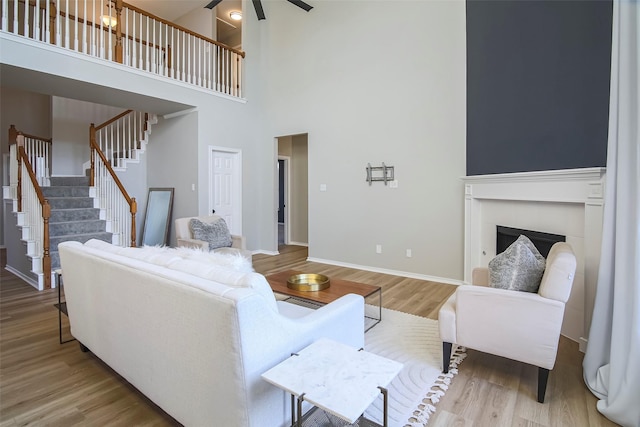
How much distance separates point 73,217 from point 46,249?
1278mm

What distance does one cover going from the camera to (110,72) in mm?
4523

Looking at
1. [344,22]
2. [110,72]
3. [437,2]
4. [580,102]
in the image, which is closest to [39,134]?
[110,72]

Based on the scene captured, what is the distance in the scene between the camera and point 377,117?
508 centimetres

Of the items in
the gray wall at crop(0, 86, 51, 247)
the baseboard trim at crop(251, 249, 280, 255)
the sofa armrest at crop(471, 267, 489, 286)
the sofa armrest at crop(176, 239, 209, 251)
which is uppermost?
the gray wall at crop(0, 86, 51, 247)

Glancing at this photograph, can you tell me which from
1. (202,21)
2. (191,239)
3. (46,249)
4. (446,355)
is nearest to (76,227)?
(46,249)

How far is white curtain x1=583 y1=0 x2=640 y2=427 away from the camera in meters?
1.77

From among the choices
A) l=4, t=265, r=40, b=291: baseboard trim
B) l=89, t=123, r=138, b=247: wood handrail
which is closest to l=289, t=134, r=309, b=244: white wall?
l=89, t=123, r=138, b=247: wood handrail

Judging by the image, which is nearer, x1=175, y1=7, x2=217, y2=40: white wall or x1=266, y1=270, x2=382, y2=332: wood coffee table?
x1=266, y1=270, x2=382, y2=332: wood coffee table

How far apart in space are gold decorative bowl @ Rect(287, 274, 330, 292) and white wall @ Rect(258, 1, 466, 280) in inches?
84.4

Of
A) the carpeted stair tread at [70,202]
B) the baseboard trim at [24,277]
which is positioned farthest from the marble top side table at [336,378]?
the carpeted stair tread at [70,202]

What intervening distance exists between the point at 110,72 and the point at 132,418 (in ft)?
14.4

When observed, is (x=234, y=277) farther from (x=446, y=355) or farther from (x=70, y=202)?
(x=70, y=202)

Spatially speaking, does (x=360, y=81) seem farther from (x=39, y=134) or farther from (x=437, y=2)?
(x=39, y=134)

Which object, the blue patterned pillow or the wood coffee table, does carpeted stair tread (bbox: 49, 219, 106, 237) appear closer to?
the blue patterned pillow
